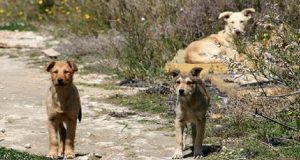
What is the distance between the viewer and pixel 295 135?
29.0ft

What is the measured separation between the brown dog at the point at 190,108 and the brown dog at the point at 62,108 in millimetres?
1122

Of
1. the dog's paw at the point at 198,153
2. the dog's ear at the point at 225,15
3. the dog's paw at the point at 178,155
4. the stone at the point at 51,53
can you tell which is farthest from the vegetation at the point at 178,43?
the dog's ear at the point at 225,15

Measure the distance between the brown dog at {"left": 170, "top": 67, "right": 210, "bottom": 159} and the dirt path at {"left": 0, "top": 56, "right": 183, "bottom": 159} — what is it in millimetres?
351

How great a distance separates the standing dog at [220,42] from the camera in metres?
13.0

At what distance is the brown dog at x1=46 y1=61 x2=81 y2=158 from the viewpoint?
→ 8555 millimetres

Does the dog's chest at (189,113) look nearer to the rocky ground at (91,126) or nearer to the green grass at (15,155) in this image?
the rocky ground at (91,126)

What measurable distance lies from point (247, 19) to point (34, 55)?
5.56 meters

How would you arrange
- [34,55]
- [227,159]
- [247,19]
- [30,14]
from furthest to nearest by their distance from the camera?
[30,14]
[34,55]
[247,19]
[227,159]

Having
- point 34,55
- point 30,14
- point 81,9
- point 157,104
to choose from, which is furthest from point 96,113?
point 30,14

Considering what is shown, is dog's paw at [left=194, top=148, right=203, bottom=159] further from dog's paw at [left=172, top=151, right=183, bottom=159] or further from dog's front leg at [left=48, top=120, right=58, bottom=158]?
dog's front leg at [left=48, top=120, right=58, bottom=158]

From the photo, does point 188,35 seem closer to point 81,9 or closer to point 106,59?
point 106,59

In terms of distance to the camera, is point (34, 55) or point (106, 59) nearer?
point (106, 59)

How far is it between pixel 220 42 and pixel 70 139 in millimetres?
4728

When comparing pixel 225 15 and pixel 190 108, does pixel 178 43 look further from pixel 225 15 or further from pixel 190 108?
pixel 190 108
